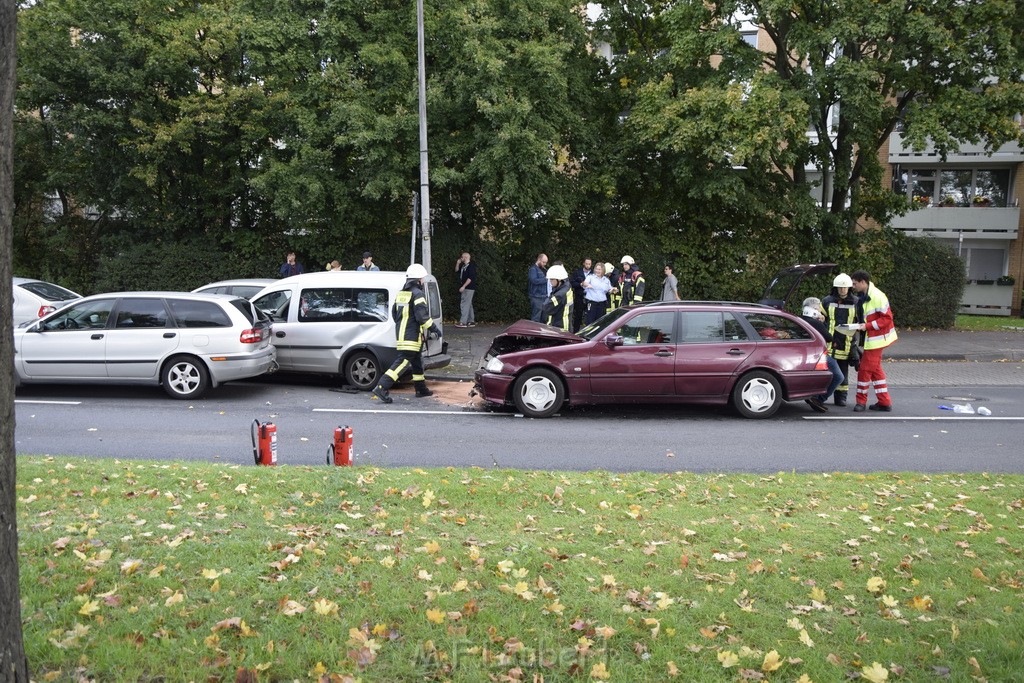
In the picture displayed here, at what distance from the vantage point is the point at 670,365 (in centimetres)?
1187

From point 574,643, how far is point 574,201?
60.7 ft

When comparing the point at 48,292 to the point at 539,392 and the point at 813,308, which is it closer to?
the point at 539,392

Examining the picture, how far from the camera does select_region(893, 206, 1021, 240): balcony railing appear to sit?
36.2 metres

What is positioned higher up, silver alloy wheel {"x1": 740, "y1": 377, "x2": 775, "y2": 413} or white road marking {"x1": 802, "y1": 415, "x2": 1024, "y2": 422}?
silver alloy wheel {"x1": 740, "y1": 377, "x2": 775, "y2": 413}

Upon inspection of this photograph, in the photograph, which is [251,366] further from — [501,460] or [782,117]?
[782,117]

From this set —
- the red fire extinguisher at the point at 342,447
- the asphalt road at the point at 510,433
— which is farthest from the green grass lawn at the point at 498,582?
the asphalt road at the point at 510,433

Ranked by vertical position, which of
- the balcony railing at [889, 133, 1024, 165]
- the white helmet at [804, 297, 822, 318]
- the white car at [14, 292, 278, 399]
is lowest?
the white car at [14, 292, 278, 399]

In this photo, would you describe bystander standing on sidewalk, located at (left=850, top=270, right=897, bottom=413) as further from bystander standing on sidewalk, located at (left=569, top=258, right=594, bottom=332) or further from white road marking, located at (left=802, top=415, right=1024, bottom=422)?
bystander standing on sidewalk, located at (left=569, top=258, right=594, bottom=332)

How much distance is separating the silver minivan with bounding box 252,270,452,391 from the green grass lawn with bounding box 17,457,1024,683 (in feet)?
22.1

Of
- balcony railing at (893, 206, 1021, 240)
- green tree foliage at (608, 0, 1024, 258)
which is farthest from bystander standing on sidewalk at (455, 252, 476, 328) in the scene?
balcony railing at (893, 206, 1021, 240)

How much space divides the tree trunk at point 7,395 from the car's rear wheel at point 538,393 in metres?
8.74

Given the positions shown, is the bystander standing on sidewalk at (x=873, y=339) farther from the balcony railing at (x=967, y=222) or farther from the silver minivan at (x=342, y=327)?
the balcony railing at (x=967, y=222)

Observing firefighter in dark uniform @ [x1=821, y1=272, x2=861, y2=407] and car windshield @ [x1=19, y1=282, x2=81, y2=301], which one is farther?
car windshield @ [x1=19, y1=282, x2=81, y2=301]

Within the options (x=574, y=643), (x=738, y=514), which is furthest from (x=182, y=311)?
(x=574, y=643)
